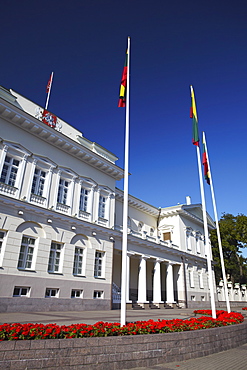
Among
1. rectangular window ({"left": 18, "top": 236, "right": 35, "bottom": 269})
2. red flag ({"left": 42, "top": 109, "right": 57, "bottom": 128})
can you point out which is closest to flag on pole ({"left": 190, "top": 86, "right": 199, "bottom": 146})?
red flag ({"left": 42, "top": 109, "right": 57, "bottom": 128})

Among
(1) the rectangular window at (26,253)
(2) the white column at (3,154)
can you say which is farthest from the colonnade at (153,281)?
(2) the white column at (3,154)

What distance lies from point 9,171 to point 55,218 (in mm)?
4362

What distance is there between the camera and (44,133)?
18.5m

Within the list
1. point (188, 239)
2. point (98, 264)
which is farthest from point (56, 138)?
point (188, 239)

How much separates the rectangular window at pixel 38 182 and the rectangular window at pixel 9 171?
4.72ft

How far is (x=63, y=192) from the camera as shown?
1984 cm

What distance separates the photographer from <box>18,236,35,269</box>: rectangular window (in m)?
15.9

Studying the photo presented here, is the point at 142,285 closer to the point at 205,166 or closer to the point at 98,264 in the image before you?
the point at 98,264

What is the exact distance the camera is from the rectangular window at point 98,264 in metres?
20.7

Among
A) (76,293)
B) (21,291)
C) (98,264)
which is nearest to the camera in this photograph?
(21,291)

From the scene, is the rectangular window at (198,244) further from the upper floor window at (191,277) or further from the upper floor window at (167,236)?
the upper floor window at (167,236)


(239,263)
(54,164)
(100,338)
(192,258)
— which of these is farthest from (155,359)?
(239,263)

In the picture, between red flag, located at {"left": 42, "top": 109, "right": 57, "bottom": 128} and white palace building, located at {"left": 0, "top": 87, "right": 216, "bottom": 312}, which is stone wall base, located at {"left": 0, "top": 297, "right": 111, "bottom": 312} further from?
red flag, located at {"left": 42, "top": 109, "right": 57, "bottom": 128}

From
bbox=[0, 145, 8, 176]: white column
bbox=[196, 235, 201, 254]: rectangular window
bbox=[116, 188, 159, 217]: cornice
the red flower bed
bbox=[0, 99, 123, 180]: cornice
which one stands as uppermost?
bbox=[0, 99, 123, 180]: cornice
